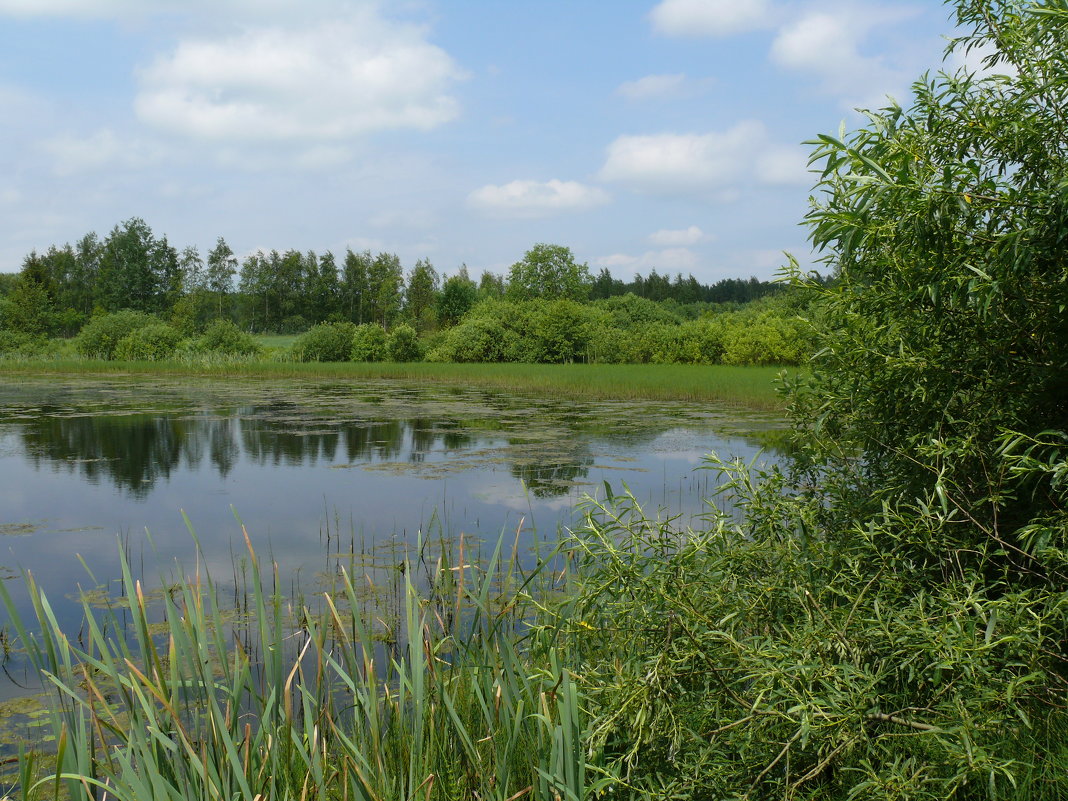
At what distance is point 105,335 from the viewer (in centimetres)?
3825

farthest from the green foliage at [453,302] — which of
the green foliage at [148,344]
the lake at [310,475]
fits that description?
the lake at [310,475]

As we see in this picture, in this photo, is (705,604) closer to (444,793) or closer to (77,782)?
(444,793)

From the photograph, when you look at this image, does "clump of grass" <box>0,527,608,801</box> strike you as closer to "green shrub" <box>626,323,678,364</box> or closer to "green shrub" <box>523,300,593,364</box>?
"green shrub" <box>626,323,678,364</box>

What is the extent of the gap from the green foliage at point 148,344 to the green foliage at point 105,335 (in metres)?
0.84

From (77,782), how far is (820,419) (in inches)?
103

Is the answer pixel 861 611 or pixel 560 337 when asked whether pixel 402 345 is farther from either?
pixel 861 611

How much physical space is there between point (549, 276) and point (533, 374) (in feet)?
106

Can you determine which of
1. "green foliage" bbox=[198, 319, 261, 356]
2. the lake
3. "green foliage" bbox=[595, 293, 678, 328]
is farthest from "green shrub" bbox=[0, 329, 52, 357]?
"green foliage" bbox=[595, 293, 678, 328]

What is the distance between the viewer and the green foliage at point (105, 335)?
3788 cm

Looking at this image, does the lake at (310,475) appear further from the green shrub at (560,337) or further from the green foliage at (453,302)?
the green foliage at (453,302)

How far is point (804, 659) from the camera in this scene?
2049 mm

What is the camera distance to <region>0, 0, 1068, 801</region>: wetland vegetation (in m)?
1.99

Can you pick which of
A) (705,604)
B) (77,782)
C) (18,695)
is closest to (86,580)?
(18,695)

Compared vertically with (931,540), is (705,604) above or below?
below
